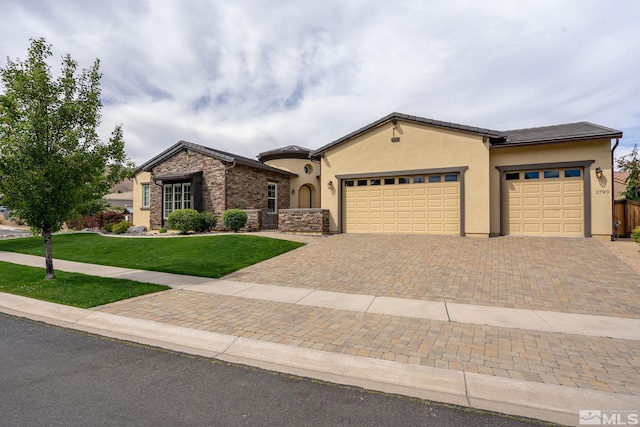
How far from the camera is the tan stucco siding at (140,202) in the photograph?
23.0m

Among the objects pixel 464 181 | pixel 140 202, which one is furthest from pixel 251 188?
pixel 464 181

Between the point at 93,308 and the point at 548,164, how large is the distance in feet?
53.8

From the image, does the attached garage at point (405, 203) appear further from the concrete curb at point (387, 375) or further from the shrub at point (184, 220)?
the concrete curb at point (387, 375)

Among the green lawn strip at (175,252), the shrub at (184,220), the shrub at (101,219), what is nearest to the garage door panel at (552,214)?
the green lawn strip at (175,252)

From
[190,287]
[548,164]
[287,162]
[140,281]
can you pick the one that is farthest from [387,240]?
[287,162]

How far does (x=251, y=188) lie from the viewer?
20453mm

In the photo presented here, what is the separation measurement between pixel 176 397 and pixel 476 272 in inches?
313

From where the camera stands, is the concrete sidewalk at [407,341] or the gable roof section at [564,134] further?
the gable roof section at [564,134]

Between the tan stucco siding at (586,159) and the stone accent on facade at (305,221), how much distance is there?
7.85 metres

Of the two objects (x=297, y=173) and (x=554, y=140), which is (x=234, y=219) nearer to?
(x=297, y=173)

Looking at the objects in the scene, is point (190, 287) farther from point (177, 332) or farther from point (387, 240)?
point (387, 240)

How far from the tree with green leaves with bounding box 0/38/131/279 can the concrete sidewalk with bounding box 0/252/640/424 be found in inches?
91.1

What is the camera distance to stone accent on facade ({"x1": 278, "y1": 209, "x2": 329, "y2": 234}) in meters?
16.1

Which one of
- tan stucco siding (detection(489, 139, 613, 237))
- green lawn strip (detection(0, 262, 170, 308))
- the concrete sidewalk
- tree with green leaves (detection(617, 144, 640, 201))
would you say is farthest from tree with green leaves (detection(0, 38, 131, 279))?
tree with green leaves (detection(617, 144, 640, 201))
